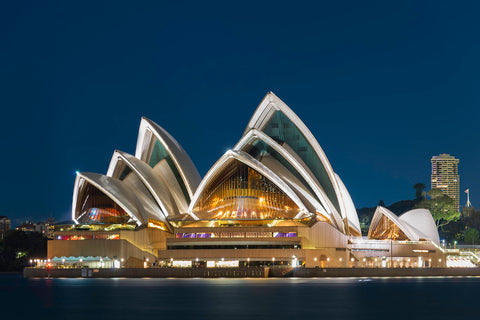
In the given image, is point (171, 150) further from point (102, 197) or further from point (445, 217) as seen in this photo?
point (445, 217)

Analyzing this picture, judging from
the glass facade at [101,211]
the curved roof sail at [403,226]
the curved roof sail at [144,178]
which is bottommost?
the curved roof sail at [403,226]

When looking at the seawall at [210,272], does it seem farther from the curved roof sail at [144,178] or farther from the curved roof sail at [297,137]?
the curved roof sail at [297,137]

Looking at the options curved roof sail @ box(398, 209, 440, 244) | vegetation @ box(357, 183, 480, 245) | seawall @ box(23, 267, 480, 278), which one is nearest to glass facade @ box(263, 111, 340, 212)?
seawall @ box(23, 267, 480, 278)

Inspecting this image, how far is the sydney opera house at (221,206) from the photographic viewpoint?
8012 cm

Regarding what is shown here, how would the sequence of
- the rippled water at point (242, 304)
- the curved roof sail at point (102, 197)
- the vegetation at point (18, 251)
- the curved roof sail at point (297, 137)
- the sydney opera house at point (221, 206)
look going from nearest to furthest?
1. the rippled water at point (242, 304)
2. the curved roof sail at point (102, 197)
3. the sydney opera house at point (221, 206)
4. the curved roof sail at point (297, 137)
5. the vegetation at point (18, 251)

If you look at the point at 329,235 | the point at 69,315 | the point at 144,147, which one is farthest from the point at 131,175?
the point at 69,315

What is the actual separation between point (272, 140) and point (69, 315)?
50.8m

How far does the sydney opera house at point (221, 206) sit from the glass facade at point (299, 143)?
0.13 m

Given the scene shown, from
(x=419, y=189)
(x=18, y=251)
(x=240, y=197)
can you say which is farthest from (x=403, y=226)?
(x=419, y=189)

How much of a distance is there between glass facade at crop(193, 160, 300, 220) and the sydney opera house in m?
0.12

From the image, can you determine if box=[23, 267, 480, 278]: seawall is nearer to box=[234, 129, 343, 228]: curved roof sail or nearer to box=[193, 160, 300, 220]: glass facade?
box=[193, 160, 300, 220]: glass facade

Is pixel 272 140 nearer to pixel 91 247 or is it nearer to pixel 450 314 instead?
pixel 91 247

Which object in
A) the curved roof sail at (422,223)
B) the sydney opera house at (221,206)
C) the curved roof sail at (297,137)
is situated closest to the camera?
the sydney opera house at (221,206)

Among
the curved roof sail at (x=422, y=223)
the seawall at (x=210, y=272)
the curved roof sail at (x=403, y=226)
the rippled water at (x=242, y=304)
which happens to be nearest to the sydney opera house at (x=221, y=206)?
the seawall at (x=210, y=272)
